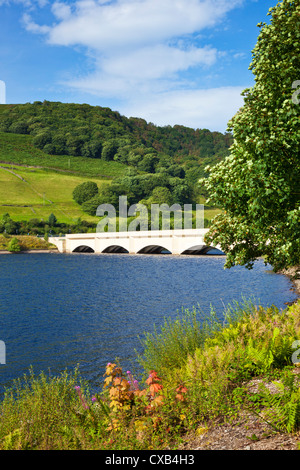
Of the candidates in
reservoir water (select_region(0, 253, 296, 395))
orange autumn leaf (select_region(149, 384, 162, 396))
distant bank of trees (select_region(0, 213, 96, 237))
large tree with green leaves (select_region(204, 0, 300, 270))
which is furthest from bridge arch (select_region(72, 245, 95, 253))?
orange autumn leaf (select_region(149, 384, 162, 396))

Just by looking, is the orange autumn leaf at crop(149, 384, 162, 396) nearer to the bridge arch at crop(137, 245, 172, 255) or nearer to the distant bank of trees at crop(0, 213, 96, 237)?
the bridge arch at crop(137, 245, 172, 255)

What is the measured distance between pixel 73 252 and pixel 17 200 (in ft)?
172

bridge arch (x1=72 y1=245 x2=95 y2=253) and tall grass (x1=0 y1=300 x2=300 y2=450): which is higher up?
tall grass (x1=0 y1=300 x2=300 y2=450)

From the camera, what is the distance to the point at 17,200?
153625mm

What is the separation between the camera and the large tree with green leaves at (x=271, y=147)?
30.6 feet

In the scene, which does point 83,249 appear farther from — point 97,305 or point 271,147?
point 271,147

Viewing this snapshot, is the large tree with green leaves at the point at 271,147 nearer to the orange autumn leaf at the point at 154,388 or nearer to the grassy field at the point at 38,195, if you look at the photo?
the orange autumn leaf at the point at 154,388

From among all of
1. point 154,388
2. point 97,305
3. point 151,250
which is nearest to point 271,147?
point 154,388

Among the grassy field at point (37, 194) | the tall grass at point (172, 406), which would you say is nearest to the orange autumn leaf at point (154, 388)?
the tall grass at point (172, 406)

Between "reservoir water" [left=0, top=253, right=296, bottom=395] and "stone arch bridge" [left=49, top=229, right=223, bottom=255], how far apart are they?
67.6 feet

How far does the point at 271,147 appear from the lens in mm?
9227

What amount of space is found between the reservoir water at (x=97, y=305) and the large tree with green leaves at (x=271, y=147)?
125 inches

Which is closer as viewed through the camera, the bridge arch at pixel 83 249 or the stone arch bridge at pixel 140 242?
the stone arch bridge at pixel 140 242

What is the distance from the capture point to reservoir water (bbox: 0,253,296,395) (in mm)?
20203
